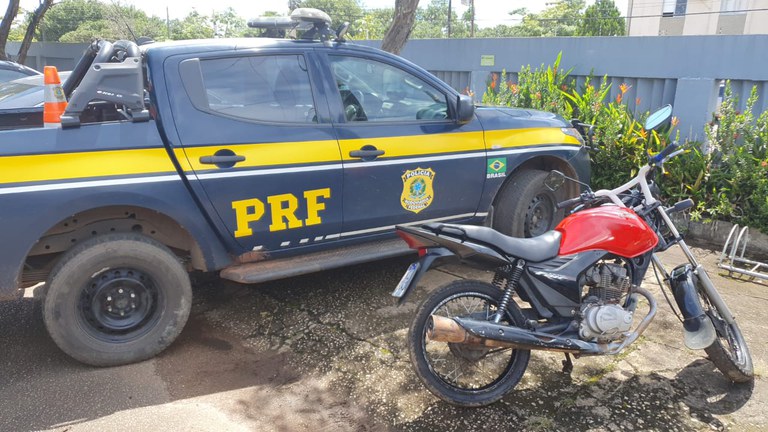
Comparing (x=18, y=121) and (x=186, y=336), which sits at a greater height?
(x=18, y=121)

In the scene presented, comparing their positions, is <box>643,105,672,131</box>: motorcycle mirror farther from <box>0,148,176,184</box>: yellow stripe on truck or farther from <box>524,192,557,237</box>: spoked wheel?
<box>0,148,176,184</box>: yellow stripe on truck

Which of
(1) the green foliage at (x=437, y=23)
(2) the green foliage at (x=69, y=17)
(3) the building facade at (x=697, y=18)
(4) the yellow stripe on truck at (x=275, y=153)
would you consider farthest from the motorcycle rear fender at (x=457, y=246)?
(1) the green foliage at (x=437, y=23)

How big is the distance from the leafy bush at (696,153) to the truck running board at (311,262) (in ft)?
10.6

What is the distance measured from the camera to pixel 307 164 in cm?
379

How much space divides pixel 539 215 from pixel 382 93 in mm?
1778

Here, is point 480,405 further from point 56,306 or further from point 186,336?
point 56,306

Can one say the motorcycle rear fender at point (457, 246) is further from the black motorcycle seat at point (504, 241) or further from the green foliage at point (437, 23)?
the green foliage at point (437, 23)

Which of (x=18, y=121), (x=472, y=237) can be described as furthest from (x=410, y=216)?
(x=18, y=121)

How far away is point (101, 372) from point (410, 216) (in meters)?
2.21

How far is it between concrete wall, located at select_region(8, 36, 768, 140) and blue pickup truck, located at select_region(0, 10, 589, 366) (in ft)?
10.9

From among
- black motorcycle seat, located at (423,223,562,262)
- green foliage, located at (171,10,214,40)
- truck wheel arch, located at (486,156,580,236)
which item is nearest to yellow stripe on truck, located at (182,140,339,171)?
black motorcycle seat, located at (423,223,562,262)

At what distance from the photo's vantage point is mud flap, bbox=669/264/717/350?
3.22m

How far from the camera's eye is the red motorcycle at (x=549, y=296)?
2.96m

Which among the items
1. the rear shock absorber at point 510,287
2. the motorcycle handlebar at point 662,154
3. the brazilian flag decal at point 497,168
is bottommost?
the rear shock absorber at point 510,287
